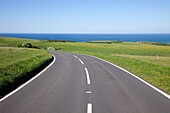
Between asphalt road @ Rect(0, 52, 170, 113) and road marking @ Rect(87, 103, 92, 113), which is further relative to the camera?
asphalt road @ Rect(0, 52, 170, 113)

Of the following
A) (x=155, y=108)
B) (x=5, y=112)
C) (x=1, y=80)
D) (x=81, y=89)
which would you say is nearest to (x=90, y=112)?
(x=155, y=108)

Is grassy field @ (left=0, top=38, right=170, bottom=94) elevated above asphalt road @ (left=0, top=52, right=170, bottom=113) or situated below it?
below

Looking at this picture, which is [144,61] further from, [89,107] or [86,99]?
[89,107]

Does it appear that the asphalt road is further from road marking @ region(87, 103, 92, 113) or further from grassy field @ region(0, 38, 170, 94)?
grassy field @ region(0, 38, 170, 94)

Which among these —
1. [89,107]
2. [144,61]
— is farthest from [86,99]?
[144,61]

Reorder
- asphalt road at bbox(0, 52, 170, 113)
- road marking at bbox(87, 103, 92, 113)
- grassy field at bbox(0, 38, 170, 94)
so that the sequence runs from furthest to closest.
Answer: grassy field at bbox(0, 38, 170, 94) → asphalt road at bbox(0, 52, 170, 113) → road marking at bbox(87, 103, 92, 113)

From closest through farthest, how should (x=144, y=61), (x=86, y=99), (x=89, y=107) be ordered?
1. (x=89, y=107)
2. (x=86, y=99)
3. (x=144, y=61)

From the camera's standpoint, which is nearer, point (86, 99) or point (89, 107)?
point (89, 107)

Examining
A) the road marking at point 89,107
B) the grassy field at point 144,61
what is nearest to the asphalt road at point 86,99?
the road marking at point 89,107

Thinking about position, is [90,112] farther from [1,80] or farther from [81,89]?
[1,80]

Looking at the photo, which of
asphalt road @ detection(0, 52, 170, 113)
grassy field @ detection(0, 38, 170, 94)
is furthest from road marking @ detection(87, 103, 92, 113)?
grassy field @ detection(0, 38, 170, 94)

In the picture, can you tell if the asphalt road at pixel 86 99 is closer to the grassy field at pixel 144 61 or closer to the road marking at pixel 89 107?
the road marking at pixel 89 107

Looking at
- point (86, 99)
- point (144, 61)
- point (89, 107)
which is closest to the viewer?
point (89, 107)

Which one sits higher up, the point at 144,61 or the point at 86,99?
the point at 86,99
